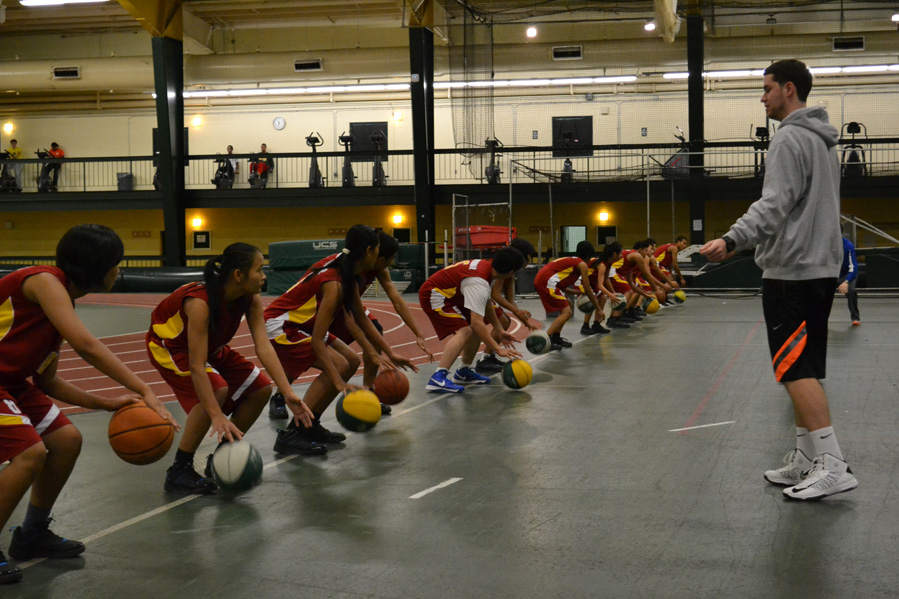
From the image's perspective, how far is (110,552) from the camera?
155 inches

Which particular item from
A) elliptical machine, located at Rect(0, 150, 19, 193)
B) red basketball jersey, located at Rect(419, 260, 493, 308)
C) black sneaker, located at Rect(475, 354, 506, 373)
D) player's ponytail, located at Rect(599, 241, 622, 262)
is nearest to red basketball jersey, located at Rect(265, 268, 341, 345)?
red basketball jersey, located at Rect(419, 260, 493, 308)

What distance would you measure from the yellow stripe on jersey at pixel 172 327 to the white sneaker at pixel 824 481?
3268mm

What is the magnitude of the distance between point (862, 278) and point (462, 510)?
2073 cm

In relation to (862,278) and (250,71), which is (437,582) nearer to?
(862,278)

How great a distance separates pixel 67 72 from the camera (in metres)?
29.8

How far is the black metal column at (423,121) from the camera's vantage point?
26.0 metres

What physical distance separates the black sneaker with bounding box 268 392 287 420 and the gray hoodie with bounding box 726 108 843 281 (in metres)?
4.00

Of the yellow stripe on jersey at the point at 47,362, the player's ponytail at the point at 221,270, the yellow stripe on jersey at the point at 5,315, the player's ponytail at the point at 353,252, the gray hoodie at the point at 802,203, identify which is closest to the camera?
the yellow stripe on jersey at the point at 5,315

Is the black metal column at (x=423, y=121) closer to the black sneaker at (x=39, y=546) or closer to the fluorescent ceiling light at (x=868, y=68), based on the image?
the fluorescent ceiling light at (x=868, y=68)

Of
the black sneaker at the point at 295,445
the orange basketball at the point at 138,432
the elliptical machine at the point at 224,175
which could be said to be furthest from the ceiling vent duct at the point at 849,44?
the orange basketball at the point at 138,432

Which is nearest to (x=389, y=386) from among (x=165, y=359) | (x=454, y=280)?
(x=165, y=359)

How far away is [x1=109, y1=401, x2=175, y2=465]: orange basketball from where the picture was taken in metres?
4.20

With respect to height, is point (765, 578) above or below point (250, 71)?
below

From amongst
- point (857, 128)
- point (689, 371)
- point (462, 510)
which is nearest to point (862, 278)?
point (857, 128)
